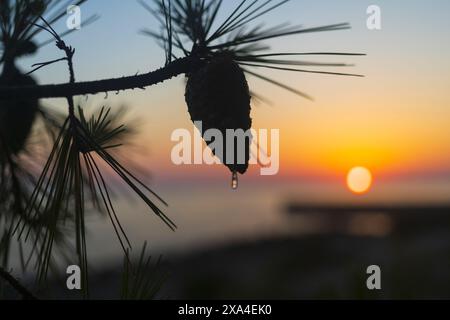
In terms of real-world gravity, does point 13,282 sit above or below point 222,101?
below

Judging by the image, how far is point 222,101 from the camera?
1.81ft

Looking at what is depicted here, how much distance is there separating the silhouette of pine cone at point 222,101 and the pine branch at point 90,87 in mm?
36

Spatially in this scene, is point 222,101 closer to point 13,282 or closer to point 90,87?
point 90,87

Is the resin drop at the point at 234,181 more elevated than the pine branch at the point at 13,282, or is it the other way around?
the resin drop at the point at 234,181

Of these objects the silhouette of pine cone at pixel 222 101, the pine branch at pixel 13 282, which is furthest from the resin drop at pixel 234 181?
the pine branch at pixel 13 282

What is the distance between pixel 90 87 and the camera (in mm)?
552

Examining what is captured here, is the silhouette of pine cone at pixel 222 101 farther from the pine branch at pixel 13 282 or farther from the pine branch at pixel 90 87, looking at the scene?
the pine branch at pixel 13 282

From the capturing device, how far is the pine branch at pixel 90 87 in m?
0.55

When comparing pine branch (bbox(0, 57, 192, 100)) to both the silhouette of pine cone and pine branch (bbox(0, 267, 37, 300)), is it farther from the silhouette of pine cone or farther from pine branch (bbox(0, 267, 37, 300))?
pine branch (bbox(0, 267, 37, 300))

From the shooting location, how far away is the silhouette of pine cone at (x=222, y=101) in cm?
55

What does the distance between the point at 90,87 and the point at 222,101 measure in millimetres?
132

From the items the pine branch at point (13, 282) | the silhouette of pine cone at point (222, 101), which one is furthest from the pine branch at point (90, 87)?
the pine branch at point (13, 282)
